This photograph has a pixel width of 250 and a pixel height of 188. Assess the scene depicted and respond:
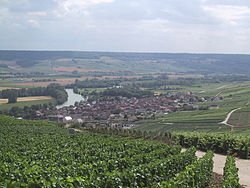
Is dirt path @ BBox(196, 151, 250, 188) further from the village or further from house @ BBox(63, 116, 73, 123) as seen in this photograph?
house @ BBox(63, 116, 73, 123)

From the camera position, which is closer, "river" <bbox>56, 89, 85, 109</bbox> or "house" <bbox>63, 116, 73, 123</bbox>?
"house" <bbox>63, 116, 73, 123</bbox>

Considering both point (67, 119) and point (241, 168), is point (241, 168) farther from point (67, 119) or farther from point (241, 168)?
point (67, 119)

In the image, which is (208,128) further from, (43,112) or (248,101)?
(43,112)

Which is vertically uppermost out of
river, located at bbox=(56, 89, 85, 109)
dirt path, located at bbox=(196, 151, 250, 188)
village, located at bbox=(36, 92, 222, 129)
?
dirt path, located at bbox=(196, 151, 250, 188)

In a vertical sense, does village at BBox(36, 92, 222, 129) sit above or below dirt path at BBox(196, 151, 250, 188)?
below

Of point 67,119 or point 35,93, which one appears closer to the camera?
point 67,119

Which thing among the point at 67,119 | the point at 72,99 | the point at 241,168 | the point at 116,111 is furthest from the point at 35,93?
the point at 241,168

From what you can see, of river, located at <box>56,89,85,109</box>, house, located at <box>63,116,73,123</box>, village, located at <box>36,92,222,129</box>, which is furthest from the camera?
river, located at <box>56,89,85,109</box>

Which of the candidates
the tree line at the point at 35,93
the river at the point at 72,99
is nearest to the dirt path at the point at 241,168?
the river at the point at 72,99

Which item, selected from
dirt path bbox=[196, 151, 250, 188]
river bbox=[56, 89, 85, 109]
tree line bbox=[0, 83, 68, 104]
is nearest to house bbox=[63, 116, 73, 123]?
river bbox=[56, 89, 85, 109]

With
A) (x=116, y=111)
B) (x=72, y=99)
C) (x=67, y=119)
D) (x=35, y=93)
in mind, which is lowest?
(x=72, y=99)

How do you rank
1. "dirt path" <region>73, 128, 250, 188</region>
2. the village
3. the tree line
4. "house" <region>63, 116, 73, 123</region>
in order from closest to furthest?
"dirt path" <region>73, 128, 250, 188</region> < "house" <region>63, 116, 73, 123</region> < the village < the tree line

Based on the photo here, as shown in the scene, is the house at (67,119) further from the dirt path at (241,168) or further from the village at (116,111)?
the dirt path at (241,168)
